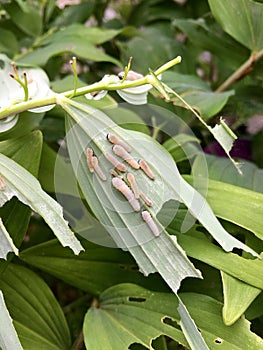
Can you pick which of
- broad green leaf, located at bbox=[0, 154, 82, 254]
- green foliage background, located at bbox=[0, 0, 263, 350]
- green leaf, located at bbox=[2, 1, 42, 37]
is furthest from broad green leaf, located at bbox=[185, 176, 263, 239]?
green leaf, located at bbox=[2, 1, 42, 37]

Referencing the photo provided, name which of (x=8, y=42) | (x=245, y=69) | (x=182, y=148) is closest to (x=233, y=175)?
(x=182, y=148)

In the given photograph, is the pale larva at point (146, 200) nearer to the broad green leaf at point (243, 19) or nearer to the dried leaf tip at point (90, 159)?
the dried leaf tip at point (90, 159)

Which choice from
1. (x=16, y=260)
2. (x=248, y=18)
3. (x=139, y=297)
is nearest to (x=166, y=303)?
(x=139, y=297)

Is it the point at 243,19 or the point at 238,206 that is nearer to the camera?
the point at 238,206

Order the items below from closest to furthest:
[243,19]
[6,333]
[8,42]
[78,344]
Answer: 1. [6,333]
2. [78,344]
3. [243,19]
4. [8,42]

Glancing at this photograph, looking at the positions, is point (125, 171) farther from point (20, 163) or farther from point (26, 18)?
point (26, 18)
